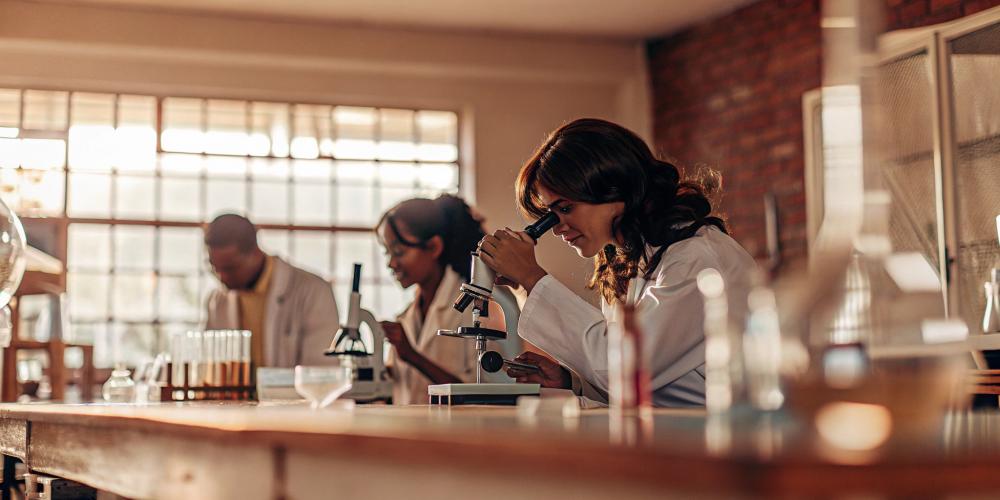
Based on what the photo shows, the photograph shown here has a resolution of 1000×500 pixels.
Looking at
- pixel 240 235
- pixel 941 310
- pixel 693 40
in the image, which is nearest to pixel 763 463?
pixel 941 310

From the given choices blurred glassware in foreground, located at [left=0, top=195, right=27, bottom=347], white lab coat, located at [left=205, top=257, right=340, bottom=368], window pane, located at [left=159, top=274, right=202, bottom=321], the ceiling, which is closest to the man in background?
white lab coat, located at [left=205, top=257, right=340, bottom=368]

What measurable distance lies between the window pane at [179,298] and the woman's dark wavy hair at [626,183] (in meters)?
5.06

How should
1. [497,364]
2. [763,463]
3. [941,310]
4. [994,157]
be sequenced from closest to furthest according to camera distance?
[763,463] < [941,310] < [497,364] < [994,157]

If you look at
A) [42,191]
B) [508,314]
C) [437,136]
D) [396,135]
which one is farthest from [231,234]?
[437,136]

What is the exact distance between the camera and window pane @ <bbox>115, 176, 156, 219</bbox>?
705 cm

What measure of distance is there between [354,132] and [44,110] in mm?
1846

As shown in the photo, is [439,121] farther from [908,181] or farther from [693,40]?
[908,181]

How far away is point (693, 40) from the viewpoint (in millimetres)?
7211

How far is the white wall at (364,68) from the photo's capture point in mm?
6648

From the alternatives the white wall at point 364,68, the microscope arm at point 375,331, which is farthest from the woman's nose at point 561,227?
the white wall at point 364,68

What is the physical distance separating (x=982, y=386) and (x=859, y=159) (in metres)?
3.44

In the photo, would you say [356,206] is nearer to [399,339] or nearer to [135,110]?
[135,110]

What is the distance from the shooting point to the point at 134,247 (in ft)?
23.2

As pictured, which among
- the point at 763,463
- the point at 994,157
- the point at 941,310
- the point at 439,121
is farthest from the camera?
the point at 439,121
